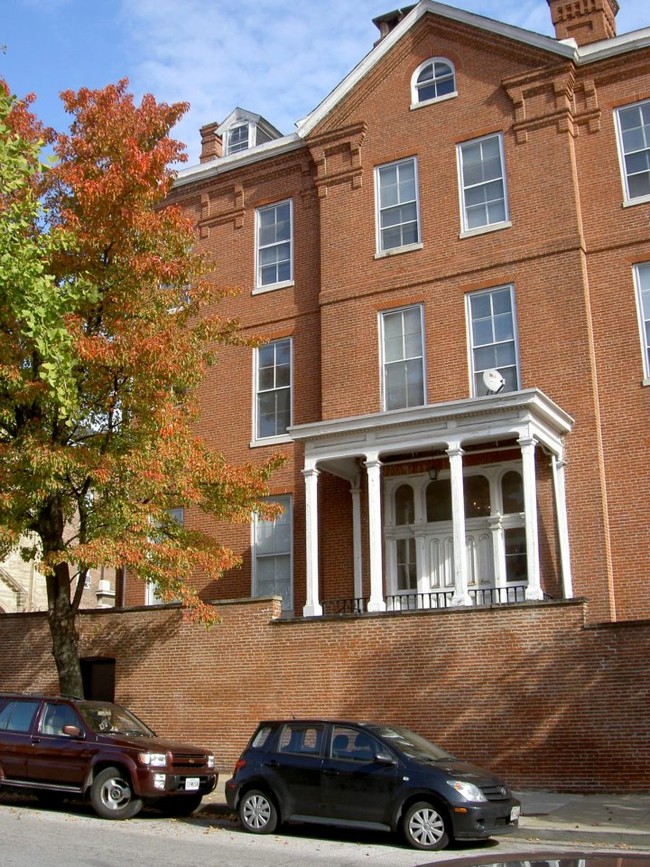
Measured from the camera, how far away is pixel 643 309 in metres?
18.4

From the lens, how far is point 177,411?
15.9 metres

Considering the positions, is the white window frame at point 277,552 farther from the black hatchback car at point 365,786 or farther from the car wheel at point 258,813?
the car wheel at point 258,813

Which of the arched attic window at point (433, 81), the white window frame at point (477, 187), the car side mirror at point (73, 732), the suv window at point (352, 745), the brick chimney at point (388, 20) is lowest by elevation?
the suv window at point (352, 745)

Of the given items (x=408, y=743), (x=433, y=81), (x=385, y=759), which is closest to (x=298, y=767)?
(x=385, y=759)

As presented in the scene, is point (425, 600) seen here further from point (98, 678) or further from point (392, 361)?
point (98, 678)

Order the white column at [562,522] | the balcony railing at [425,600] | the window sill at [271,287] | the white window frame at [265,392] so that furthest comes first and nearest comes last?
1. the window sill at [271,287]
2. the white window frame at [265,392]
3. the balcony railing at [425,600]
4. the white column at [562,522]

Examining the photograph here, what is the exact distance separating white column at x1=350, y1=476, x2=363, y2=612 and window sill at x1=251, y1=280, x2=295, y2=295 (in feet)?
17.6

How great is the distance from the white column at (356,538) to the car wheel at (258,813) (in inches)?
291

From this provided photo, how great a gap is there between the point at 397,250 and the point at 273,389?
13.7 ft

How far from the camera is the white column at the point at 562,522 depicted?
17.0 metres

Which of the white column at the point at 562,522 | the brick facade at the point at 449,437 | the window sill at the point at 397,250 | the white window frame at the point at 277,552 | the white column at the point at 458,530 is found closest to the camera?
the brick facade at the point at 449,437

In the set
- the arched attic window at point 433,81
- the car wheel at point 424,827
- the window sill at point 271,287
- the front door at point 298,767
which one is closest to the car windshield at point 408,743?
the car wheel at point 424,827

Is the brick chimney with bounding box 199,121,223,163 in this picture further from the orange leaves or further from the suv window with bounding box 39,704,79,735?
the suv window with bounding box 39,704,79,735

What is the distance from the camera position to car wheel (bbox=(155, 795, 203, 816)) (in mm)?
12961
